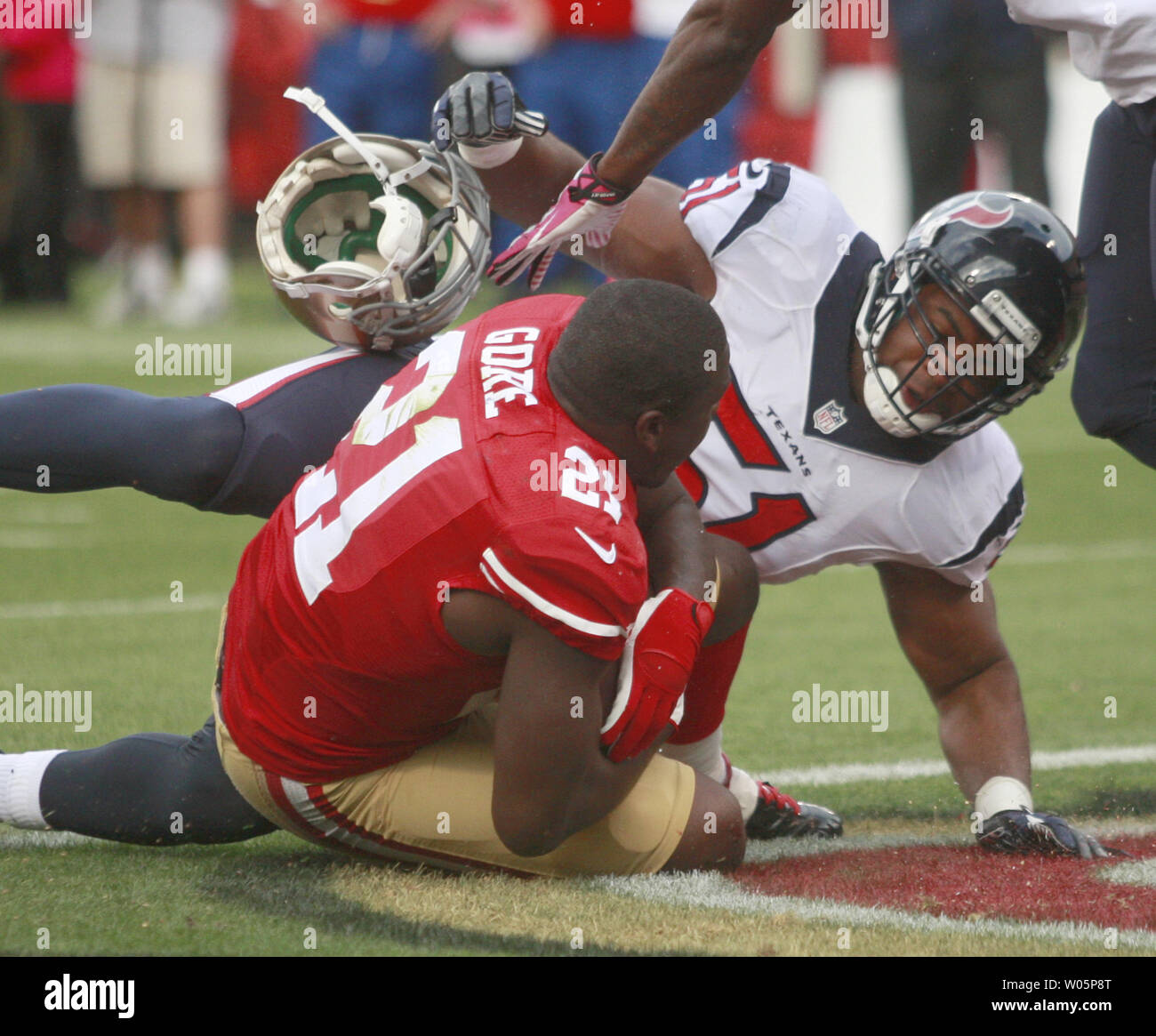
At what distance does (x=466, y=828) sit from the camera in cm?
276

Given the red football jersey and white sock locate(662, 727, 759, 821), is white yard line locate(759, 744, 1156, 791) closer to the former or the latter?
white sock locate(662, 727, 759, 821)

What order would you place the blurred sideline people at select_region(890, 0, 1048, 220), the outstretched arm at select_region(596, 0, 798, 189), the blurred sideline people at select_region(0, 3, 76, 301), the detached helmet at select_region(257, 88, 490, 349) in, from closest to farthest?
the outstretched arm at select_region(596, 0, 798, 189)
the detached helmet at select_region(257, 88, 490, 349)
the blurred sideline people at select_region(890, 0, 1048, 220)
the blurred sideline people at select_region(0, 3, 76, 301)

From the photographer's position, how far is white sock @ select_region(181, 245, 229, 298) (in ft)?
35.2

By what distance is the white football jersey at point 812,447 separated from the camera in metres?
3.13

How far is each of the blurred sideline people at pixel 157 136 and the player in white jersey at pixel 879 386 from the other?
7.84m

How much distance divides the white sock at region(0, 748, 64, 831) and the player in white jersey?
1.13 m

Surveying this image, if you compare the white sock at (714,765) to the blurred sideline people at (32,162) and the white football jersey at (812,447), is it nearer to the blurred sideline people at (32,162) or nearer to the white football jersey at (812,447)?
the white football jersey at (812,447)

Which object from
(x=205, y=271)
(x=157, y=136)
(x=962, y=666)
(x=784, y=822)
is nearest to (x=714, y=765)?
(x=784, y=822)

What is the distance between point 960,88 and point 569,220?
650 cm

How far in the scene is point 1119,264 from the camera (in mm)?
3324

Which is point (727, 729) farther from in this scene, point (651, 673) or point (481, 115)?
point (481, 115)

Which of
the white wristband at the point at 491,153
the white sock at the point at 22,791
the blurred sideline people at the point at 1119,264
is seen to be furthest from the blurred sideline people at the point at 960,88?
the white sock at the point at 22,791

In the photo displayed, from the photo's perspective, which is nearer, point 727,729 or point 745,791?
point 745,791

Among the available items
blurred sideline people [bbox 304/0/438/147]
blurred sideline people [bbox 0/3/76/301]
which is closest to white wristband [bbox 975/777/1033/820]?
blurred sideline people [bbox 304/0/438/147]
